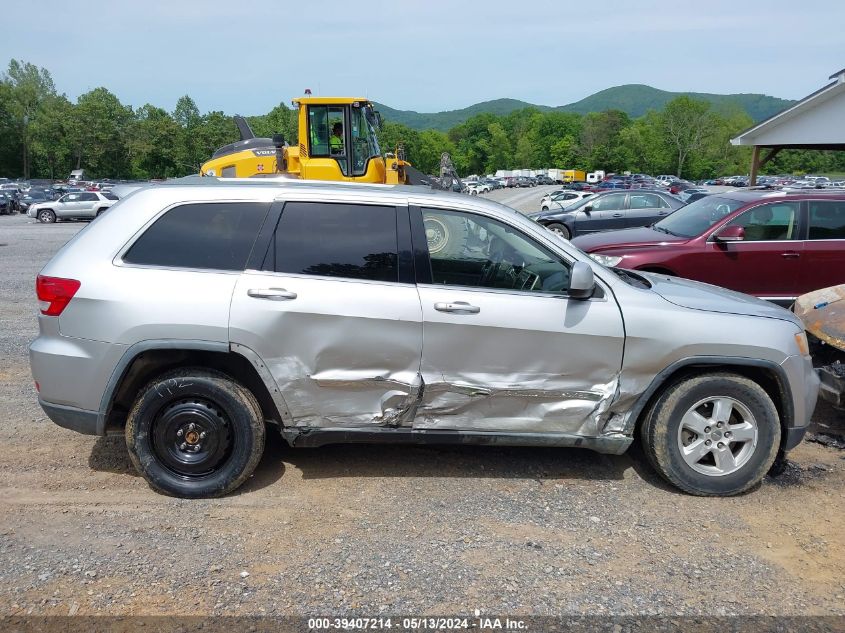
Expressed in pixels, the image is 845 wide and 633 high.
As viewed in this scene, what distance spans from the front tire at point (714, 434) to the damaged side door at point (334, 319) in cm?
156

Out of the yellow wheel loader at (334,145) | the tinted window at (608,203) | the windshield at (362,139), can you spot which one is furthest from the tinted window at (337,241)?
the tinted window at (608,203)

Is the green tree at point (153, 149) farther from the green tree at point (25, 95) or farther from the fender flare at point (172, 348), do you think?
the fender flare at point (172, 348)

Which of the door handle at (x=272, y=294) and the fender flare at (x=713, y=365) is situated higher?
the door handle at (x=272, y=294)

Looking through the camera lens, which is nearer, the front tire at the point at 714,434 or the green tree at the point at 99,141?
the front tire at the point at 714,434

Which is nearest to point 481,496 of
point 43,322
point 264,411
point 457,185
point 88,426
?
point 264,411

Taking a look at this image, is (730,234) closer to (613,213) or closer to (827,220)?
(827,220)

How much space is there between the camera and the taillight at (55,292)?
378 centimetres

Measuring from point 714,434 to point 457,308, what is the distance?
174 centimetres

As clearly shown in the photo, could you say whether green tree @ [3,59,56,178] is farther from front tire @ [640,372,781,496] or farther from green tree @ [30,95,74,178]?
front tire @ [640,372,781,496]

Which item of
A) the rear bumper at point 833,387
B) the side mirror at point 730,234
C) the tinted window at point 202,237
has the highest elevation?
the tinted window at point 202,237

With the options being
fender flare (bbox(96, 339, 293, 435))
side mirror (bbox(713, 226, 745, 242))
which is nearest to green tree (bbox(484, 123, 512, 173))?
side mirror (bbox(713, 226, 745, 242))

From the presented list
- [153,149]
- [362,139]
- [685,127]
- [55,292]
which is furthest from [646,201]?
[685,127]

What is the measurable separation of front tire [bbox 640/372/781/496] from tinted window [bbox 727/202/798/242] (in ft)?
15.9

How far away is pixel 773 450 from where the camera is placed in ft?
13.0
